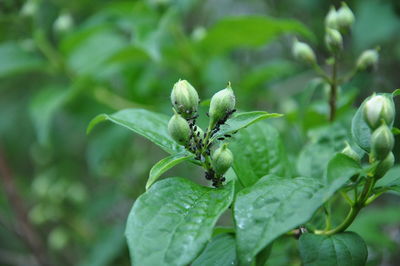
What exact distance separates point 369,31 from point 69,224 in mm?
1514

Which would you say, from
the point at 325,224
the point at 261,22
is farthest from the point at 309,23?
the point at 325,224

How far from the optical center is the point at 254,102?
2109 mm

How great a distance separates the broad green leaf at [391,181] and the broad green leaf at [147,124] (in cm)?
36

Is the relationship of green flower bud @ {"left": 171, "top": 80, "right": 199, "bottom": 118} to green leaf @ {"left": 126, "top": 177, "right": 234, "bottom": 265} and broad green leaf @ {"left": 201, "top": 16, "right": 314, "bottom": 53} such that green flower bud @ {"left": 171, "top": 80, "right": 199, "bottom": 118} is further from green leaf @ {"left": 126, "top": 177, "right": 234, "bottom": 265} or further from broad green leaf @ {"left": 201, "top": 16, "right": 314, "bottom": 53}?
broad green leaf @ {"left": 201, "top": 16, "right": 314, "bottom": 53}

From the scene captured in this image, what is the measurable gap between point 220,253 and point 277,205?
19 cm

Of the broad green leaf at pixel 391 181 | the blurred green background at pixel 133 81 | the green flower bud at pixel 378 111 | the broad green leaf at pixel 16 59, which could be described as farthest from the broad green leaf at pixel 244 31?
the green flower bud at pixel 378 111

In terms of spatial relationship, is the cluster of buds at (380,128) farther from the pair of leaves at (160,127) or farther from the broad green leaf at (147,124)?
the broad green leaf at (147,124)

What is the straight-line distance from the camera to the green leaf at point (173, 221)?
66cm

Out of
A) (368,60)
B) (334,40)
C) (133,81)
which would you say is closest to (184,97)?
(334,40)

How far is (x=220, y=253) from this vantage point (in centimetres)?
86

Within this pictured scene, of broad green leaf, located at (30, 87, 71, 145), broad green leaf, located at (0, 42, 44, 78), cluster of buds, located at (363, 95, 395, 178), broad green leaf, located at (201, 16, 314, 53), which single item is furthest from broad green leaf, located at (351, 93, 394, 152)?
broad green leaf, located at (0, 42, 44, 78)

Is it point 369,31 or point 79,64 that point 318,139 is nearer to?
point 369,31

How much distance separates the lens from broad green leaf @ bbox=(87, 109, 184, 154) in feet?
2.82

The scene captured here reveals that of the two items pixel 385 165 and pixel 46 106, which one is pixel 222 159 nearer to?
pixel 385 165
